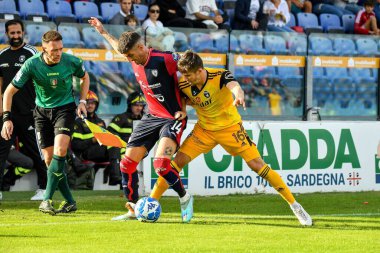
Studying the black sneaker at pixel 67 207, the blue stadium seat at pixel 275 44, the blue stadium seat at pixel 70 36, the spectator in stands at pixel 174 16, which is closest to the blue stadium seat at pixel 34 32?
the blue stadium seat at pixel 70 36

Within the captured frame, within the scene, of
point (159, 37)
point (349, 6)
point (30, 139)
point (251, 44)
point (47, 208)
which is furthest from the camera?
point (349, 6)

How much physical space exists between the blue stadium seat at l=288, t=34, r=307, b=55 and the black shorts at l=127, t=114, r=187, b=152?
8.07 m

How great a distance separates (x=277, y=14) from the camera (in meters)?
20.5

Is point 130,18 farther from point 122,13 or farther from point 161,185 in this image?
point 161,185

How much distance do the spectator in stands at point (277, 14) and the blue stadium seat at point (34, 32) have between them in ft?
19.7

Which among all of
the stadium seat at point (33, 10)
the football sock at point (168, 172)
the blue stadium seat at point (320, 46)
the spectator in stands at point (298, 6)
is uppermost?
the stadium seat at point (33, 10)

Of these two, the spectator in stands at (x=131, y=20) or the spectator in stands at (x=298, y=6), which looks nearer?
the spectator in stands at (x=131, y=20)

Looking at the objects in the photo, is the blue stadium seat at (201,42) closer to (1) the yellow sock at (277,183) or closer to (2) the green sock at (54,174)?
(2) the green sock at (54,174)

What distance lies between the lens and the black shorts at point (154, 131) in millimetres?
10492

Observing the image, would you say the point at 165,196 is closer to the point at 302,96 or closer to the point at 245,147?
the point at 245,147

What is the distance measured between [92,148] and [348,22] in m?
8.74

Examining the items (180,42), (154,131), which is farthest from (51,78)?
(180,42)

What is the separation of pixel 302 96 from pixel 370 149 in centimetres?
310

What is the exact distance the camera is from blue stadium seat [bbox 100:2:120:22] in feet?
60.0
